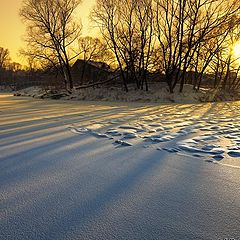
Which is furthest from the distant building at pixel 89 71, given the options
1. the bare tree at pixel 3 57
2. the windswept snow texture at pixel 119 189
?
the bare tree at pixel 3 57

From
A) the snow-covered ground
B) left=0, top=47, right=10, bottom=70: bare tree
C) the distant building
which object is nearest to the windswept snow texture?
the snow-covered ground

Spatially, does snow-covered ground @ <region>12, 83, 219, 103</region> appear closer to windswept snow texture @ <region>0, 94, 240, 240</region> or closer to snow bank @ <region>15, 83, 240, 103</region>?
snow bank @ <region>15, 83, 240, 103</region>

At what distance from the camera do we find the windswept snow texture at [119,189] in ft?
4.38

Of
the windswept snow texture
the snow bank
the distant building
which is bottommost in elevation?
the snow bank

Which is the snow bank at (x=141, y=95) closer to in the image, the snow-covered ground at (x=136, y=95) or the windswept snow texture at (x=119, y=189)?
the snow-covered ground at (x=136, y=95)

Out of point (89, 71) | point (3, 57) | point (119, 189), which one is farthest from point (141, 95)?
point (3, 57)

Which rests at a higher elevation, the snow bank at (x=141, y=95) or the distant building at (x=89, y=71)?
the distant building at (x=89, y=71)

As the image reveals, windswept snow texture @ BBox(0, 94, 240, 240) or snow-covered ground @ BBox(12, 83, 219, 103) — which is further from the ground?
windswept snow texture @ BBox(0, 94, 240, 240)

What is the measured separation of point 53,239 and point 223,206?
4.06ft

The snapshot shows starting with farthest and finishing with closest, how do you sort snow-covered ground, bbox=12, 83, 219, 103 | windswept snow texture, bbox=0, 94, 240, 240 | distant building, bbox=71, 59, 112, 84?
distant building, bbox=71, 59, 112, 84, snow-covered ground, bbox=12, 83, 219, 103, windswept snow texture, bbox=0, 94, 240, 240

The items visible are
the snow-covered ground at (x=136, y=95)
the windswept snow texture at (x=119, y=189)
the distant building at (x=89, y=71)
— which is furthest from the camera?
the distant building at (x=89, y=71)

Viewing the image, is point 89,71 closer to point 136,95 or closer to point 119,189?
point 136,95

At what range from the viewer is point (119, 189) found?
1.86 m

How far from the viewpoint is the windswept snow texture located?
133cm
